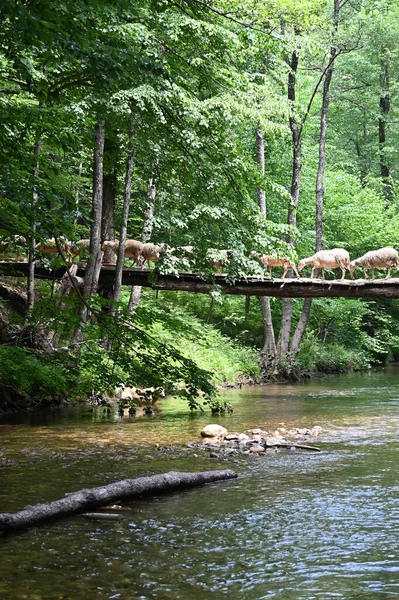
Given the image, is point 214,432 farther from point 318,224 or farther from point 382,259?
point 318,224

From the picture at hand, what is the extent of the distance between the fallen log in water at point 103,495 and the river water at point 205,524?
0.09 m

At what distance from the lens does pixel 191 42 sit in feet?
27.7

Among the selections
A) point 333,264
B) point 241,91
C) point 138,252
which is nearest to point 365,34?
point 333,264

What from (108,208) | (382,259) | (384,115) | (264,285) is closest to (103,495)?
(264,285)

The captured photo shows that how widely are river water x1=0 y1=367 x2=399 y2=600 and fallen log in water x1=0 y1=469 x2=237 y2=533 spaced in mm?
87

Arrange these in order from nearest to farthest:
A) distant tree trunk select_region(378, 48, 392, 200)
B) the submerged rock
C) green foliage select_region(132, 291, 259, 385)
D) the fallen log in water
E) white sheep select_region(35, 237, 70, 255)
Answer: the fallen log in water
white sheep select_region(35, 237, 70, 255)
the submerged rock
green foliage select_region(132, 291, 259, 385)
distant tree trunk select_region(378, 48, 392, 200)

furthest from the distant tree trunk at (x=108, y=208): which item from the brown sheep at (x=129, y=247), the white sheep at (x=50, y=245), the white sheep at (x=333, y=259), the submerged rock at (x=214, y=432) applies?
the submerged rock at (x=214, y=432)

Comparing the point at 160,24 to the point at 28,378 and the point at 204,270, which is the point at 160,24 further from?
the point at 28,378

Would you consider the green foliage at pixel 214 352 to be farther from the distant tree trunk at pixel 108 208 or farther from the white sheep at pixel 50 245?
the white sheep at pixel 50 245

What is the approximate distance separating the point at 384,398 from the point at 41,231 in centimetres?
920

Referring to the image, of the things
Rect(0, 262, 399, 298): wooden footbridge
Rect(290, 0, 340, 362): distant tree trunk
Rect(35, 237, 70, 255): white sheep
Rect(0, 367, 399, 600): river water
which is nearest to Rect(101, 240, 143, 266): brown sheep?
Rect(0, 262, 399, 298): wooden footbridge

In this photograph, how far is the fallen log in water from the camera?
16.8ft

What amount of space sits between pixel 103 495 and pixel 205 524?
3.00 feet

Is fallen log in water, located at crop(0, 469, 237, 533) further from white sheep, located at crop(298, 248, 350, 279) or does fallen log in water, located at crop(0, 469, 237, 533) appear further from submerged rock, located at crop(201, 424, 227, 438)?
white sheep, located at crop(298, 248, 350, 279)
